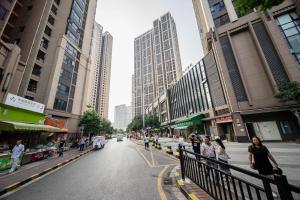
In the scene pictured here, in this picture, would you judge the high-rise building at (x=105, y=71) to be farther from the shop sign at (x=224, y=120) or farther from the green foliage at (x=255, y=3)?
the green foliage at (x=255, y=3)

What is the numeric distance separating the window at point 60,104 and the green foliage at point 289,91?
36.9 metres

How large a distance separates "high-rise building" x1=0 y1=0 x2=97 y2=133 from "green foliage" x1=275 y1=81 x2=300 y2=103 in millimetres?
35514

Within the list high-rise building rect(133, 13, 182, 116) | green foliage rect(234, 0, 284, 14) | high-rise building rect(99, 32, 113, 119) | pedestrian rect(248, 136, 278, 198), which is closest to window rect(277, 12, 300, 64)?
green foliage rect(234, 0, 284, 14)

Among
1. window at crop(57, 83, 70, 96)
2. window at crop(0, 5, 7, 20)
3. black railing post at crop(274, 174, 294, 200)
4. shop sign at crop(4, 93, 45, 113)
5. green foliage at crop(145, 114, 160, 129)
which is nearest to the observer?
black railing post at crop(274, 174, 294, 200)

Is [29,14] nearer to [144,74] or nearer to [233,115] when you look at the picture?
[233,115]

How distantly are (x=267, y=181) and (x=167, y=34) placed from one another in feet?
367

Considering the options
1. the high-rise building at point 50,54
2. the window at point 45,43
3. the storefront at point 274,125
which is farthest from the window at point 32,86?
the storefront at point 274,125

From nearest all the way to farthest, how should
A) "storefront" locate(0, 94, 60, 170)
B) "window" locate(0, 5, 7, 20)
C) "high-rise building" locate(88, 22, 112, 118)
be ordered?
"storefront" locate(0, 94, 60, 170), "window" locate(0, 5, 7, 20), "high-rise building" locate(88, 22, 112, 118)

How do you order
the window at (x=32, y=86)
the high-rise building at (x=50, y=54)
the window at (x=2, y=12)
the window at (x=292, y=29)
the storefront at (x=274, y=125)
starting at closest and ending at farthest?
the window at (x=2, y=12), the storefront at (x=274, y=125), the window at (x=292, y=29), the high-rise building at (x=50, y=54), the window at (x=32, y=86)

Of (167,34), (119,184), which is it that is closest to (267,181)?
(119,184)

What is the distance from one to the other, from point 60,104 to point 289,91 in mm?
37790

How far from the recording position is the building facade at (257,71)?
20422 mm

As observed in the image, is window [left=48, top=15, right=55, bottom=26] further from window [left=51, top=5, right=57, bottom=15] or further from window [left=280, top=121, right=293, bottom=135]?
window [left=280, top=121, right=293, bottom=135]

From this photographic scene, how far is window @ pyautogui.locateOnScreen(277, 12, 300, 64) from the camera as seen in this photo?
20986 millimetres
